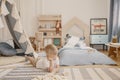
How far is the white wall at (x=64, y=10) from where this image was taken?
6.92 metres

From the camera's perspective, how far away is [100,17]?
694 centimetres

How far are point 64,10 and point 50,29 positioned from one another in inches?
29.0

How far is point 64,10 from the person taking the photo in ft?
22.8

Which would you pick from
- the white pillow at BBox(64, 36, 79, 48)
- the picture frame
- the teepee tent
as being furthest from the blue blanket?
the picture frame

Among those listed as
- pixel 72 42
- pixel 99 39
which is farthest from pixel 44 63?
pixel 99 39

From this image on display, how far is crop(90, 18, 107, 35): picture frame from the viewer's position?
6.86m

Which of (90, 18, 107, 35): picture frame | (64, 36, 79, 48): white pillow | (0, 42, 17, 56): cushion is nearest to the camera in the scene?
(0, 42, 17, 56): cushion

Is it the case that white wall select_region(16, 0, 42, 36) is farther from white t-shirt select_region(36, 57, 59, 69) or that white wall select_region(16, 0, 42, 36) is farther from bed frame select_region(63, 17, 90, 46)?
white t-shirt select_region(36, 57, 59, 69)

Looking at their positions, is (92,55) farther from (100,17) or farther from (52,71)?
(100,17)

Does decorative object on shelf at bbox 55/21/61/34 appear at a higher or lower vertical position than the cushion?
higher

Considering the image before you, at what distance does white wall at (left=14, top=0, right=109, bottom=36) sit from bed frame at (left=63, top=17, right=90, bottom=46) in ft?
0.54

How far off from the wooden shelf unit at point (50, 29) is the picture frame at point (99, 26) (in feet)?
3.27

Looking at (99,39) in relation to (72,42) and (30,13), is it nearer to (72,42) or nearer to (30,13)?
(72,42)

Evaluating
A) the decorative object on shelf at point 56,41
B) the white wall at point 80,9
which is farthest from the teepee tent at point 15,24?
the white wall at point 80,9
